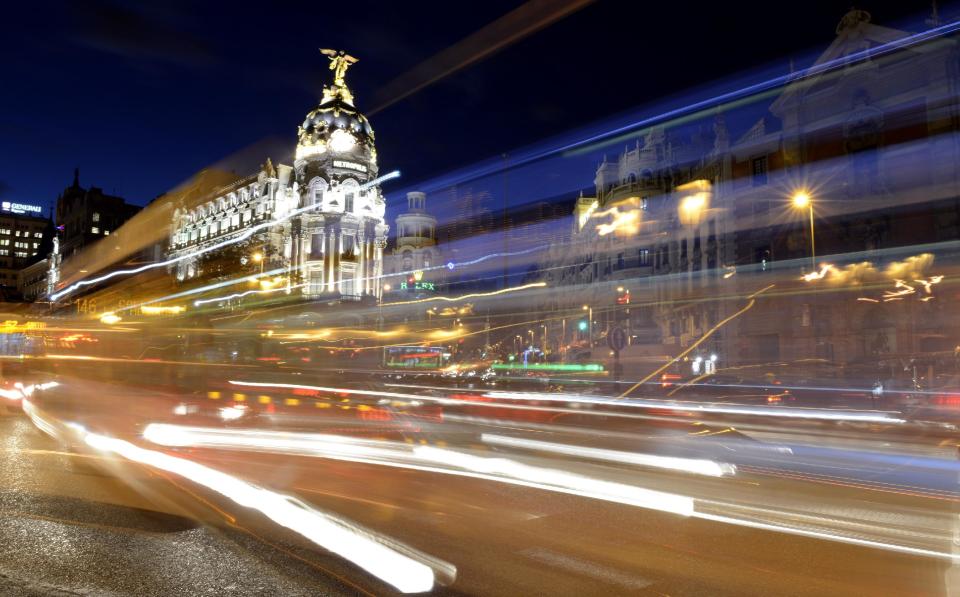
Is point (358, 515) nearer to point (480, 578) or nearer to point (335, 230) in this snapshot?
point (480, 578)

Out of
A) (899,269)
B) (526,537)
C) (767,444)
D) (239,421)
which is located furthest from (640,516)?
(899,269)

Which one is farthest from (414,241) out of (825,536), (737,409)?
(825,536)

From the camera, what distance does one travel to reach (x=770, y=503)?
24.8 ft

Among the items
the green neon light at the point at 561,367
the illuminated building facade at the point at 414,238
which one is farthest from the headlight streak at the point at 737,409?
the illuminated building facade at the point at 414,238

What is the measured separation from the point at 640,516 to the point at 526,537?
1594 mm

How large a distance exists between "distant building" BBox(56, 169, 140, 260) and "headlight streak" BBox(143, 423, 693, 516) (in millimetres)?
100500

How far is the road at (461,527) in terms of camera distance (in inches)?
192

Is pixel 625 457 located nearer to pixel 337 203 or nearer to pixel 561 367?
pixel 561 367

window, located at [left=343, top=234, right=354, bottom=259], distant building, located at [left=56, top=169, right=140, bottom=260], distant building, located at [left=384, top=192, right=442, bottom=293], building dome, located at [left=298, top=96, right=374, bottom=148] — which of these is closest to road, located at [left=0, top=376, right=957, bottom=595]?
window, located at [left=343, top=234, right=354, bottom=259]

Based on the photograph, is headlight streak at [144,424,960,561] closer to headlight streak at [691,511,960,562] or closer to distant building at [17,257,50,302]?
headlight streak at [691,511,960,562]

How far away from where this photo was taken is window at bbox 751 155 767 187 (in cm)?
3394

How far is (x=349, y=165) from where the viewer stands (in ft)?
240

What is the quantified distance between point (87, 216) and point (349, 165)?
54.3 m

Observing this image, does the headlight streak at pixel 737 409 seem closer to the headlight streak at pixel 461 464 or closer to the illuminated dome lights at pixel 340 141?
the headlight streak at pixel 461 464
